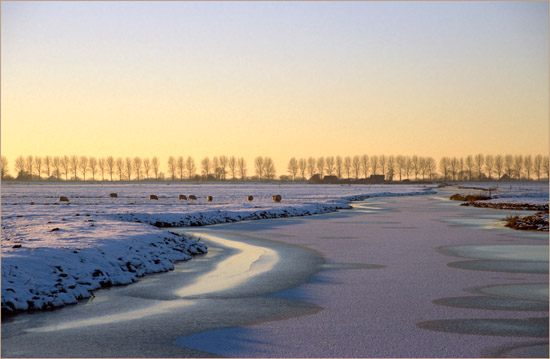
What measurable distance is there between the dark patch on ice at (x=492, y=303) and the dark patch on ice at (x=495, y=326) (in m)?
0.71

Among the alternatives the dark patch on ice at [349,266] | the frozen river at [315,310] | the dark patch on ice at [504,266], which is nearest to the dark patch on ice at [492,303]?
the frozen river at [315,310]

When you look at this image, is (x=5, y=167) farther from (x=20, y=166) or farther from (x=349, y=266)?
(x=349, y=266)

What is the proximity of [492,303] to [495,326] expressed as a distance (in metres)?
1.54

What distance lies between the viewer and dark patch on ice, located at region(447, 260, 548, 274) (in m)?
12.3

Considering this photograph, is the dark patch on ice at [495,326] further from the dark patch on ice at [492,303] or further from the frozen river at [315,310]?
the dark patch on ice at [492,303]

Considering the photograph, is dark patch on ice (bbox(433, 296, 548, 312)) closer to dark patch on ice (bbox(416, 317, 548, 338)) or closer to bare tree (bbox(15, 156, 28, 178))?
dark patch on ice (bbox(416, 317, 548, 338))

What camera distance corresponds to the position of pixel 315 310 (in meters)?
8.53

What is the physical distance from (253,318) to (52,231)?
11253 millimetres

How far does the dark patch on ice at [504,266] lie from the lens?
1233 cm

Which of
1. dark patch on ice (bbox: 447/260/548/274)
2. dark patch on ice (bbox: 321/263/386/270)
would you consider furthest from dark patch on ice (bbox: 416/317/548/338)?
dark patch on ice (bbox: 321/263/386/270)

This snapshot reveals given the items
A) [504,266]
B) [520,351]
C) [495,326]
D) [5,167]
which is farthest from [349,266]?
[5,167]

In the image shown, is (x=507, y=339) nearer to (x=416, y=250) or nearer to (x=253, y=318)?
(x=253, y=318)

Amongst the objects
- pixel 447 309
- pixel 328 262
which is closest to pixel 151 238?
pixel 328 262

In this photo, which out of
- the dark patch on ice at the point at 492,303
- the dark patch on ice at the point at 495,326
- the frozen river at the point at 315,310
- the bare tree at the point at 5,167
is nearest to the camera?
the frozen river at the point at 315,310
